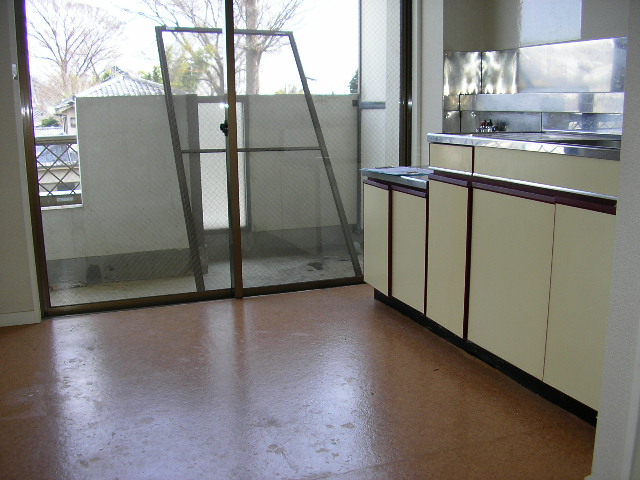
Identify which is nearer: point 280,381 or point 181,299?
point 280,381

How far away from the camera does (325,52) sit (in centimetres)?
432

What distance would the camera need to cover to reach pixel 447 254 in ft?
10.4

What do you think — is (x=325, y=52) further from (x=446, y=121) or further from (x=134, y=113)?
(x=134, y=113)

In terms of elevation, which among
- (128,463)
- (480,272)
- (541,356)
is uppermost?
(480,272)

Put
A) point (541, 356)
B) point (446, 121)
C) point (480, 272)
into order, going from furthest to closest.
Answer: point (446, 121), point (480, 272), point (541, 356)

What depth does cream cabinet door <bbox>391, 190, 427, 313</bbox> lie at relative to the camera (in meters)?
3.43

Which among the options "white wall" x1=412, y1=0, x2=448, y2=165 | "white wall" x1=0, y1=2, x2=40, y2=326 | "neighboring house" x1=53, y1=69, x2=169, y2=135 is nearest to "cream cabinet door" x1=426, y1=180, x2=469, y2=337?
"white wall" x1=412, y1=0, x2=448, y2=165

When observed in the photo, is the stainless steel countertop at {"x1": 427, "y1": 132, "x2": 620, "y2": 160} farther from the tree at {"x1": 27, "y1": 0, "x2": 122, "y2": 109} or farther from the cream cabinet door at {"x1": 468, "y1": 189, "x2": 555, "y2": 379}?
the tree at {"x1": 27, "y1": 0, "x2": 122, "y2": 109}

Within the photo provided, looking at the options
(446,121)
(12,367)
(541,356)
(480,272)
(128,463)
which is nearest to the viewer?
(128,463)

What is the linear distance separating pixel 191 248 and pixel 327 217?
0.95 metres

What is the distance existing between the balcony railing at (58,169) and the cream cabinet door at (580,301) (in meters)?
2.78

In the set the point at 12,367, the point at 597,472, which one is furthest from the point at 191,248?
the point at 597,472

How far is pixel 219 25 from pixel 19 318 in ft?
6.92

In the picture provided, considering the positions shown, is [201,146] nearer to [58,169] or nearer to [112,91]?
[112,91]
